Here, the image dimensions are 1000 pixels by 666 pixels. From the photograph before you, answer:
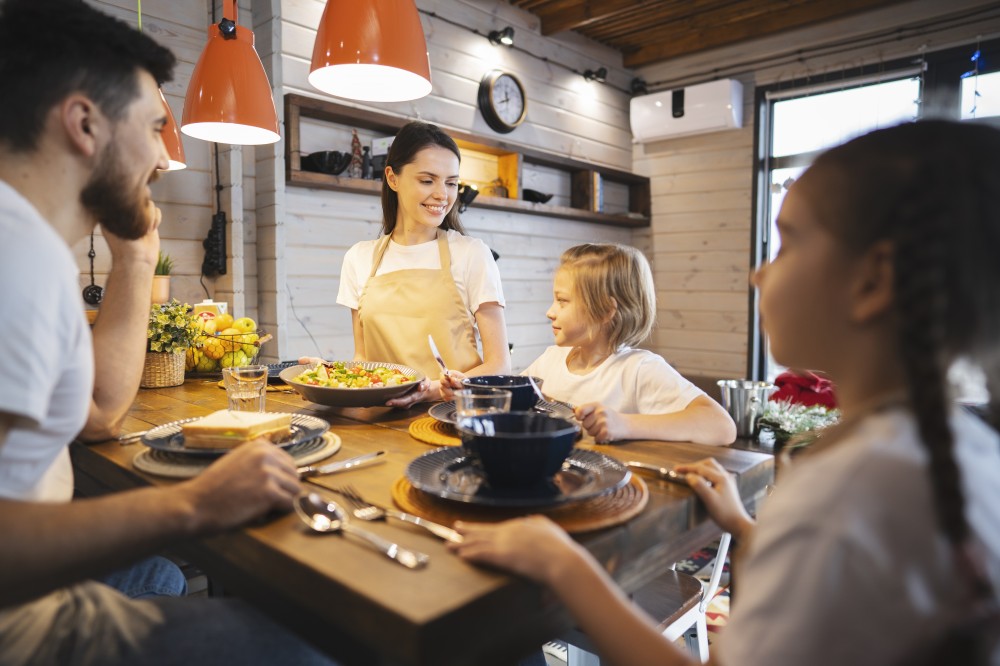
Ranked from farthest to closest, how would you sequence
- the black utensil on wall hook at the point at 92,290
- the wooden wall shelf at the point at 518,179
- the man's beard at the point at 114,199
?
the wooden wall shelf at the point at 518,179 < the black utensil on wall hook at the point at 92,290 < the man's beard at the point at 114,199

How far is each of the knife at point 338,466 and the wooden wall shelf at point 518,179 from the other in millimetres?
2211

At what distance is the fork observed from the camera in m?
0.76

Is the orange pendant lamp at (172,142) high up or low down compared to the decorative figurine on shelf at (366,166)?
down

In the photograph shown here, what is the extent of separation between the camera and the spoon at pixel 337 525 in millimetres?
708

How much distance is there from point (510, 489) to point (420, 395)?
0.71 meters

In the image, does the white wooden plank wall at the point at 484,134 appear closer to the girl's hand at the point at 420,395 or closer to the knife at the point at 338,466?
the girl's hand at the point at 420,395

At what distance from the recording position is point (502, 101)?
4.09 meters

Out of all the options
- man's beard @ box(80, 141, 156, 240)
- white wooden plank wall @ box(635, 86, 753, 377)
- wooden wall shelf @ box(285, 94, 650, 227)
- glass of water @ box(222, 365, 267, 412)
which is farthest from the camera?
white wooden plank wall @ box(635, 86, 753, 377)

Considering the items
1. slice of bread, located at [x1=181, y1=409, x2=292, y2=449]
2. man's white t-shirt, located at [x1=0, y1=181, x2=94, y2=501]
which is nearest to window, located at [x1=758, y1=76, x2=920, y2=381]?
slice of bread, located at [x1=181, y1=409, x2=292, y2=449]

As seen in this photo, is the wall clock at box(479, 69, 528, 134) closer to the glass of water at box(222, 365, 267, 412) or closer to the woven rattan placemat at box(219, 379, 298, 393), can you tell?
the woven rattan placemat at box(219, 379, 298, 393)

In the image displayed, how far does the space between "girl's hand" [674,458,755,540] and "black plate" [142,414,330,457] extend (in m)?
0.65

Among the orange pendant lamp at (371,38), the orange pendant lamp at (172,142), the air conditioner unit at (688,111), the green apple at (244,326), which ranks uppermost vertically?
the air conditioner unit at (688,111)

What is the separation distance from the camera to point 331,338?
131 inches

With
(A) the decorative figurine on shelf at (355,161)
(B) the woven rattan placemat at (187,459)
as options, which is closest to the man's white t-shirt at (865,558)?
(B) the woven rattan placemat at (187,459)
